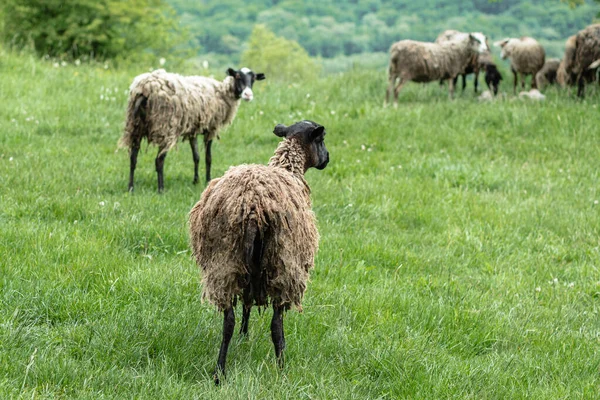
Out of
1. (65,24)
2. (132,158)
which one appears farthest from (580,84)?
(65,24)

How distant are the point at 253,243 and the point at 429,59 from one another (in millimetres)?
11456

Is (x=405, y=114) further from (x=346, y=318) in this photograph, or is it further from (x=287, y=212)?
(x=287, y=212)

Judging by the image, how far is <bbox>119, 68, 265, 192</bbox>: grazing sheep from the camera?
A: 25.6ft

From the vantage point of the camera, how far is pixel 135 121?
7.89 meters

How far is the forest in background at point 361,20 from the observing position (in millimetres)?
55500

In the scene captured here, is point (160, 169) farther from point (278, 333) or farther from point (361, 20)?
point (361, 20)

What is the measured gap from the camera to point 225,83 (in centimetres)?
890

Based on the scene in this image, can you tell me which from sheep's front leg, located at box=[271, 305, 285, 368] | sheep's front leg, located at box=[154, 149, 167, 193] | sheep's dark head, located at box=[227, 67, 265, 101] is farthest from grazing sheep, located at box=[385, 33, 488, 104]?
sheep's front leg, located at box=[271, 305, 285, 368]

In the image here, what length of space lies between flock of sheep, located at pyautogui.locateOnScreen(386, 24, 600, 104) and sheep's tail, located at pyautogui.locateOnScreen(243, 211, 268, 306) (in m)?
10.5

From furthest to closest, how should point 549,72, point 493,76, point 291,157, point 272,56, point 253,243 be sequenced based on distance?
1. point 272,56
2. point 549,72
3. point 493,76
4. point 291,157
5. point 253,243

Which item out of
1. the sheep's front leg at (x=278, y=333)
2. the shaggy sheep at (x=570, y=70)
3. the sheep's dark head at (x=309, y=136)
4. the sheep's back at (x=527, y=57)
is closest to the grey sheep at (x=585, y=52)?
the shaggy sheep at (x=570, y=70)

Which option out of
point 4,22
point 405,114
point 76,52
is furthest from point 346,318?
point 4,22

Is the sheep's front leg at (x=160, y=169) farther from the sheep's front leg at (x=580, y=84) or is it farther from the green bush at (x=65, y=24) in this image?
the green bush at (x=65, y=24)

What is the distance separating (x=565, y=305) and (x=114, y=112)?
878cm
